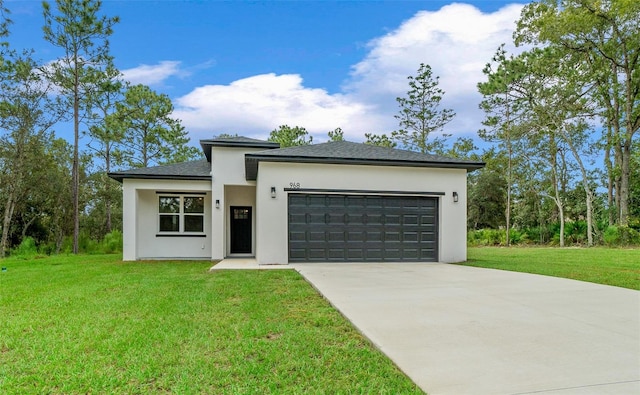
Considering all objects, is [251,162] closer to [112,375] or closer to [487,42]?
[112,375]

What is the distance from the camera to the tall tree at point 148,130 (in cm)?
2397

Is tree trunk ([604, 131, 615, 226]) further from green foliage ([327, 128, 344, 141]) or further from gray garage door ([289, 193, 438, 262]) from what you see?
green foliage ([327, 128, 344, 141])

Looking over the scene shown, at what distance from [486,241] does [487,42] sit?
512 inches

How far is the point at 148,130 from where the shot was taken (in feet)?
82.3

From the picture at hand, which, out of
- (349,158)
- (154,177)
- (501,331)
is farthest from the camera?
(154,177)

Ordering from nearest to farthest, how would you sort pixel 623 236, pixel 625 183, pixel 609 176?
pixel 623 236 < pixel 625 183 < pixel 609 176

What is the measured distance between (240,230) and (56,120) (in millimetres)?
10703

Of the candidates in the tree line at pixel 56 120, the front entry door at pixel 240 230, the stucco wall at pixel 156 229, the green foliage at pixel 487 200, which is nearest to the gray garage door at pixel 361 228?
the stucco wall at pixel 156 229

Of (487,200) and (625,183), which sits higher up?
(625,183)

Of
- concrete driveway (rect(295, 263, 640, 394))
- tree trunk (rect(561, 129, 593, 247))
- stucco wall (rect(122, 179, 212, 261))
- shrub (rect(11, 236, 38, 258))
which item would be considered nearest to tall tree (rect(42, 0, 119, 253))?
shrub (rect(11, 236, 38, 258))

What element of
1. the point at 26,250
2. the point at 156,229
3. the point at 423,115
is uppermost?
the point at 423,115

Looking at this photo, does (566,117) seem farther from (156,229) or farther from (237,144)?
(156,229)

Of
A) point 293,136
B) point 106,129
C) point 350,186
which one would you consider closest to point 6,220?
point 106,129

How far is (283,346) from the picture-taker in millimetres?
3836
